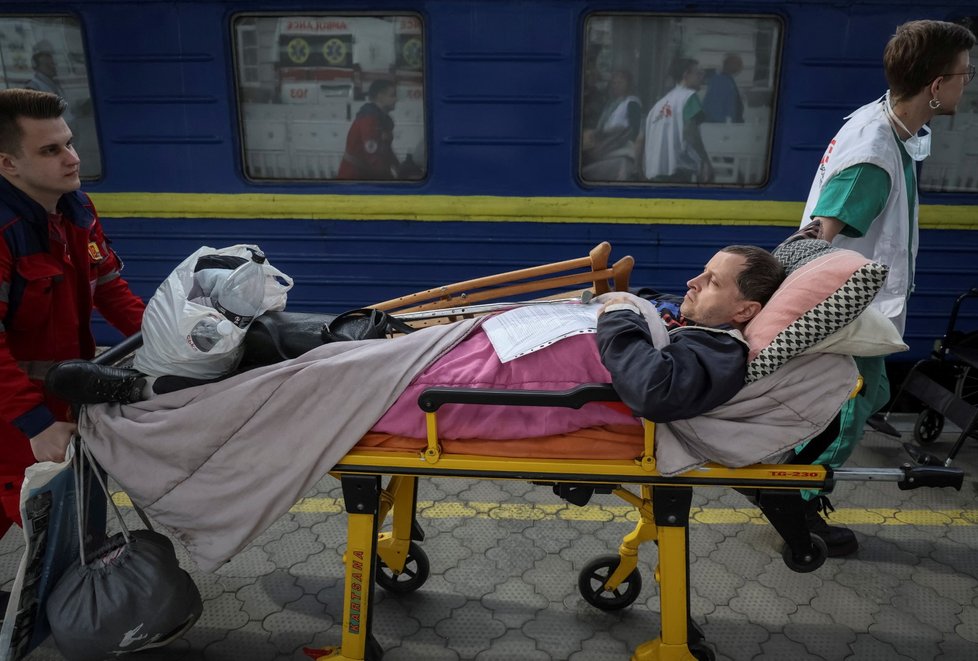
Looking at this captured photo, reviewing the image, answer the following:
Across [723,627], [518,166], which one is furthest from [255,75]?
[723,627]

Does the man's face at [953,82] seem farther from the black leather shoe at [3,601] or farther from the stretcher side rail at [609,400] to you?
the black leather shoe at [3,601]

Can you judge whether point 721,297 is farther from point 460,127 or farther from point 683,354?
point 460,127

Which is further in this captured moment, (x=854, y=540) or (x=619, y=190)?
(x=619, y=190)

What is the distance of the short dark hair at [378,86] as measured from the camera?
446 cm

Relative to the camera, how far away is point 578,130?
14.4ft

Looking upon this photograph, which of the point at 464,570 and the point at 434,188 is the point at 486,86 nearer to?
the point at 434,188

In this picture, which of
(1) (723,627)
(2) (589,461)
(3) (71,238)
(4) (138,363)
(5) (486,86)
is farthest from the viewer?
(5) (486,86)

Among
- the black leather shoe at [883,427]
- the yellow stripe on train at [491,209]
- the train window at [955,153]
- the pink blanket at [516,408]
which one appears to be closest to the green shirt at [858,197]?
the pink blanket at [516,408]

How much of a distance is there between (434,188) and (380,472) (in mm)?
2772

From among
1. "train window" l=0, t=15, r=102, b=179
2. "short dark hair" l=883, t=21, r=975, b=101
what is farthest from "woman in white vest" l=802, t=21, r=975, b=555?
"train window" l=0, t=15, r=102, b=179

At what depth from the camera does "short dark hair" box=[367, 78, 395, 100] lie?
14.6ft

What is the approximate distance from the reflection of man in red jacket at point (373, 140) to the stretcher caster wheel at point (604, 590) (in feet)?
9.02

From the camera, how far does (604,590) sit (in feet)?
9.43

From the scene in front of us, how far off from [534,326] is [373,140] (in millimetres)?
2805
